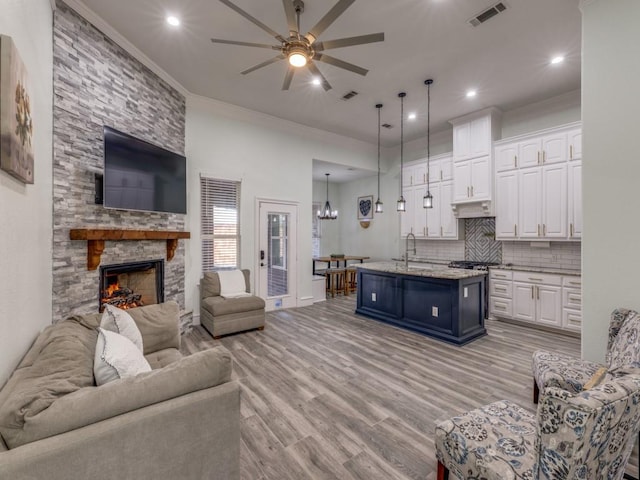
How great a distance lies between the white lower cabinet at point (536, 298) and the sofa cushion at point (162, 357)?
488 cm

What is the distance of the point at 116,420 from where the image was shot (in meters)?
1.16

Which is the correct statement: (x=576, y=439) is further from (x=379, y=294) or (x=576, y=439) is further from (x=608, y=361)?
(x=379, y=294)

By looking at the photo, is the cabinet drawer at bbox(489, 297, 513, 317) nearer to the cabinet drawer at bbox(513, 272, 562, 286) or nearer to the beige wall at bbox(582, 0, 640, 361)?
the cabinet drawer at bbox(513, 272, 562, 286)

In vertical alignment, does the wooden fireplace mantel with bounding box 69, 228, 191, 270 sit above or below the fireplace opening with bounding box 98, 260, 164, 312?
above

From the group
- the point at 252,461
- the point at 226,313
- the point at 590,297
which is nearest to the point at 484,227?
the point at 590,297

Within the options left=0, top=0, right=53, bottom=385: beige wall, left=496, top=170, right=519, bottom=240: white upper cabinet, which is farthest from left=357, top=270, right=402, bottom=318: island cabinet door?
left=0, top=0, right=53, bottom=385: beige wall

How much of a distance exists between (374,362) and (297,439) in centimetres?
147

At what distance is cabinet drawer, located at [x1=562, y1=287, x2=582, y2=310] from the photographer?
13.2 feet

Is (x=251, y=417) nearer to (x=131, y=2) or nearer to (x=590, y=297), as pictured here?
(x=590, y=297)

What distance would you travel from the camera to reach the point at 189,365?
54.8 inches

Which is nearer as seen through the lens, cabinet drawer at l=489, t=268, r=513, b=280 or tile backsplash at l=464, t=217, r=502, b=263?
cabinet drawer at l=489, t=268, r=513, b=280

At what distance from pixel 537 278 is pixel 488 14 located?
3.64m

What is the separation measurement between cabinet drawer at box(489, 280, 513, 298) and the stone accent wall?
210 inches

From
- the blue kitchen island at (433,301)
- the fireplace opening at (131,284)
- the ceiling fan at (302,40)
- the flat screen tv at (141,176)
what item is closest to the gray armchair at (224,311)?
the fireplace opening at (131,284)
